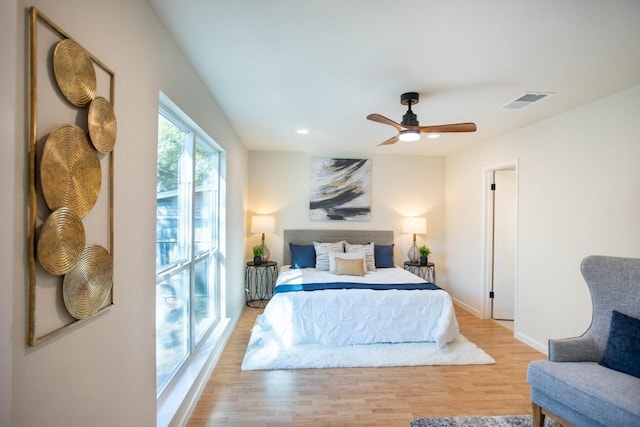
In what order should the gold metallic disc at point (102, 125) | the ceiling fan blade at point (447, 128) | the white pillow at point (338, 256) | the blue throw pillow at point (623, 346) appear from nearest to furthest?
the gold metallic disc at point (102, 125) → the blue throw pillow at point (623, 346) → the ceiling fan blade at point (447, 128) → the white pillow at point (338, 256)

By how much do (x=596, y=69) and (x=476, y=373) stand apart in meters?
2.63

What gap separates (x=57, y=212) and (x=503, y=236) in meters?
4.74

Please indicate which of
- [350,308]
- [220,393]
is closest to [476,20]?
[350,308]

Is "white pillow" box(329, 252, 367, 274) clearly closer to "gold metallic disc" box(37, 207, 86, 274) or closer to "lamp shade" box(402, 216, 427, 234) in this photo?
"lamp shade" box(402, 216, 427, 234)

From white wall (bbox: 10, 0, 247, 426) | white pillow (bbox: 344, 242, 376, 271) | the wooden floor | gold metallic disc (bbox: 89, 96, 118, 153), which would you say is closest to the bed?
the wooden floor

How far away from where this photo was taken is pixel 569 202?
3037 mm

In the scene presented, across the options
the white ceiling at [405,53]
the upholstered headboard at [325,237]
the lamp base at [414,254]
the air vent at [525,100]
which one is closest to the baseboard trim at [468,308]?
the lamp base at [414,254]

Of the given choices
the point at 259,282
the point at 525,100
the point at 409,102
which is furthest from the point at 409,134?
the point at 259,282

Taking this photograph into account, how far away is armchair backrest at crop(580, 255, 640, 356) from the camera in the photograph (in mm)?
2082

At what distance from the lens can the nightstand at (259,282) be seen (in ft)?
16.4

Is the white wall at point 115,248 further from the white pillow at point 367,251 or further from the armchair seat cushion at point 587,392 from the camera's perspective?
the white pillow at point 367,251

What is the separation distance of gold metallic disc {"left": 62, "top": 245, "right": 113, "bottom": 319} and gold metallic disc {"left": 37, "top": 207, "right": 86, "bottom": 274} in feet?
0.16

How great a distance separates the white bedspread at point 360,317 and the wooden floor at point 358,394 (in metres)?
0.44

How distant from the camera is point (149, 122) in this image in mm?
1616
